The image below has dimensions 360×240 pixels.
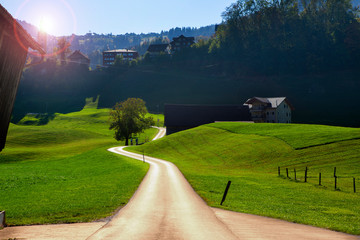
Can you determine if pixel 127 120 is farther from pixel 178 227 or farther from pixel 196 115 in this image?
pixel 178 227

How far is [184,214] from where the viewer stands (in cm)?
1644

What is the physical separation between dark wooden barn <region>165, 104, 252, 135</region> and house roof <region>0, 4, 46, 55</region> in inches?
2889

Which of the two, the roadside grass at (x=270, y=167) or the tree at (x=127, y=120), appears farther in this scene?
the tree at (x=127, y=120)

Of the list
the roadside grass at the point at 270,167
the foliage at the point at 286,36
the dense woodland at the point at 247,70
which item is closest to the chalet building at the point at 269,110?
the roadside grass at the point at 270,167

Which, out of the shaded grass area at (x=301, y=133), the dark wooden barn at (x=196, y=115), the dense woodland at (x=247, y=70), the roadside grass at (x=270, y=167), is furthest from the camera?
the dense woodland at (x=247, y=70)

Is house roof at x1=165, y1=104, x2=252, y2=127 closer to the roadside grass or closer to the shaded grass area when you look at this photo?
the roadside grass

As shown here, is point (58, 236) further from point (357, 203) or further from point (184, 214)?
point (357, 203)

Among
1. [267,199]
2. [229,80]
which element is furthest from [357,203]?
[229,80]

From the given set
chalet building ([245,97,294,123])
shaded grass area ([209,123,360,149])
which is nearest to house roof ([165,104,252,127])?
chalet building ([245,97,294,123])

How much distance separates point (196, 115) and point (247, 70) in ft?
284

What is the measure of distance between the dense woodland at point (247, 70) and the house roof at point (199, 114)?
42193 millimetres

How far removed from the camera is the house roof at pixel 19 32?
1147cm

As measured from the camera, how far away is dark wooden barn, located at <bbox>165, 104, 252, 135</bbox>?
89562 millimetres

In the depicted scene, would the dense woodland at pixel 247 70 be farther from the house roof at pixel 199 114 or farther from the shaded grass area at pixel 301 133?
the shaded grass area at pixel 301 133
